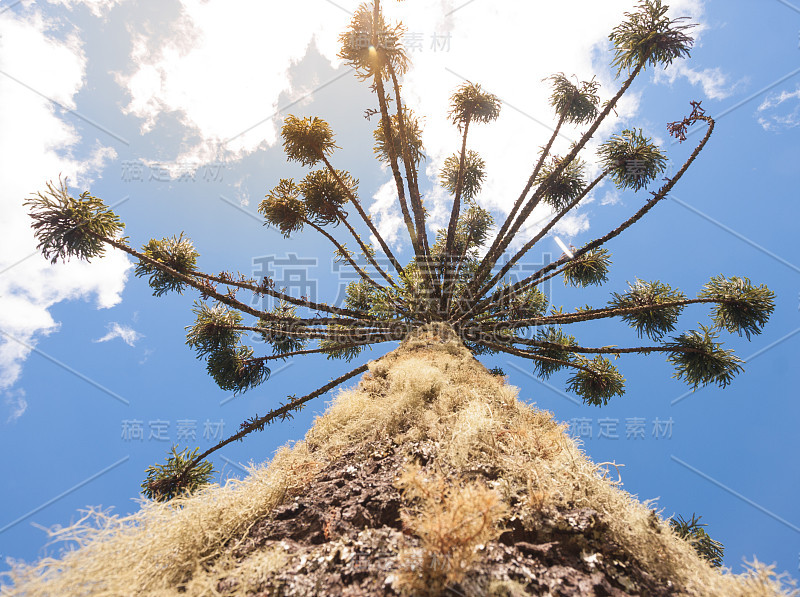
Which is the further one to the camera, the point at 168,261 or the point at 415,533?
the point at 168,261

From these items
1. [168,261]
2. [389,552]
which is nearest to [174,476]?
[168,261]

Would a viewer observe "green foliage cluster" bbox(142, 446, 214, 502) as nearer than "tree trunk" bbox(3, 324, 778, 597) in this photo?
No

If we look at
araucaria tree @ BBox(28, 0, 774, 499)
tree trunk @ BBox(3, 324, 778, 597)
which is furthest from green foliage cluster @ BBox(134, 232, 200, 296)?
tree trunk @ BBox(3, 324, 778, 597)

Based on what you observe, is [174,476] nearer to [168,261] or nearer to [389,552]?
[168,261]

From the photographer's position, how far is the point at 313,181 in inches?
346

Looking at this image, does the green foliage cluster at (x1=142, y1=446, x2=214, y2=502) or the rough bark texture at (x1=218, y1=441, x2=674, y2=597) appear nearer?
the rough bark texture at (x1=218, y1=441, x2=674, y2=597)

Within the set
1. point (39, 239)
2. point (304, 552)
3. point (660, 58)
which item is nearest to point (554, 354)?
point (660, 58)

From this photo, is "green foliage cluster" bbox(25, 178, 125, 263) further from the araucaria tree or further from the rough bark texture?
the rough bark texture

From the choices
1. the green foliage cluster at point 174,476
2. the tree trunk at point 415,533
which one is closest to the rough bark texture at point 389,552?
the tree trunk at point 415,533

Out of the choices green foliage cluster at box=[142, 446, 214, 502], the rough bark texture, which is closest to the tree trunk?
the rough bark texture

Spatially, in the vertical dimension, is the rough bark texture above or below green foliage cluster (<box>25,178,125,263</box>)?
below

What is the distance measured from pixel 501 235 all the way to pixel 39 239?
29.1 feet

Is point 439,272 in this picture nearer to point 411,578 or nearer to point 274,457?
point 274,457

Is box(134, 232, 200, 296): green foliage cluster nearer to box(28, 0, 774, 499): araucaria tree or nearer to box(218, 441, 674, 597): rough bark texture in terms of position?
box(28, 0, 774, 499): araucaria tree
